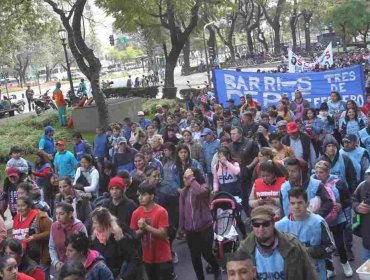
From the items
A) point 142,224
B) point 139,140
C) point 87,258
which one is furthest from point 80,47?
point 87,258

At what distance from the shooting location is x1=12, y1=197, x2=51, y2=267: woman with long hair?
609 centimetres

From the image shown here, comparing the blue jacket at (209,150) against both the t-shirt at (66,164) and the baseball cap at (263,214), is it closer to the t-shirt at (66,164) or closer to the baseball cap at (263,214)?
the t-shirt at (66,164)

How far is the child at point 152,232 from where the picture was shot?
567 centimetres

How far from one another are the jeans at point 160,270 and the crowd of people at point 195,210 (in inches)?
0.4

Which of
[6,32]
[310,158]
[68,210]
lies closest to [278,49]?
[6,32]

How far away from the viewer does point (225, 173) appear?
8.04m

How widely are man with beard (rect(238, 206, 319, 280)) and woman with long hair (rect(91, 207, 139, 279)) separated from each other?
61.0 inches

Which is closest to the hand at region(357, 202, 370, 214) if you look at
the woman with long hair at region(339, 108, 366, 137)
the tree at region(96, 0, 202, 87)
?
the woman with long hair at region(339, 108, 366, 137)

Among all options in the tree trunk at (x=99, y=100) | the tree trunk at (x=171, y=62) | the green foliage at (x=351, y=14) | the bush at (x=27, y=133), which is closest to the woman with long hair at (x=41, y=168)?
the bush at (x=27, y=133)

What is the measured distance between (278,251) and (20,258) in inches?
89.8

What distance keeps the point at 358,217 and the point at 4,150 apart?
45.8 feet

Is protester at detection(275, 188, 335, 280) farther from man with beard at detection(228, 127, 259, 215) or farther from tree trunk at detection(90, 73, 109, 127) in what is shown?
tree trunk at detection(90, 73, 109, 127)

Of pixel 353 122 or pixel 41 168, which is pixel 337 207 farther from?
pixel 41 168

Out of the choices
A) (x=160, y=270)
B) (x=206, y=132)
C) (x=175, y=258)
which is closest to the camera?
(x=160, y=270)
